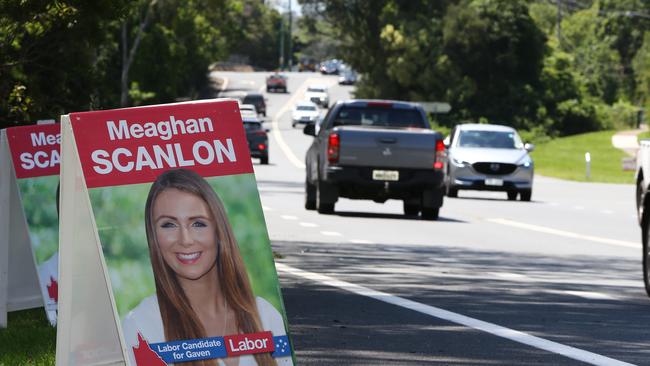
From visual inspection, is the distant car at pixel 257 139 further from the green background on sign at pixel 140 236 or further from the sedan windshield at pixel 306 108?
the green background on sign at pixel 140 236

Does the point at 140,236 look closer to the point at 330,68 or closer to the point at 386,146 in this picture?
the point at 386,146

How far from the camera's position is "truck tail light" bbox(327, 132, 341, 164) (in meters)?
25.1

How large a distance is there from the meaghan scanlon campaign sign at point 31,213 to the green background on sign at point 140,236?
338 centimetres

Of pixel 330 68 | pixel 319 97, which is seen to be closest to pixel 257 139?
pixel 319 97

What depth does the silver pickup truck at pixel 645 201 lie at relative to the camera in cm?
1330

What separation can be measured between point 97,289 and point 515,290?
7290 mm

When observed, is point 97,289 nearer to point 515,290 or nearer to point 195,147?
point 195,147

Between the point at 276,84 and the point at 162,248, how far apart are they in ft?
427

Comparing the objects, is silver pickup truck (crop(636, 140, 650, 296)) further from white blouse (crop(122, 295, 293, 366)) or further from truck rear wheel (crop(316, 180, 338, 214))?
truck rear wheel (crop(316, 180, 338, 214))

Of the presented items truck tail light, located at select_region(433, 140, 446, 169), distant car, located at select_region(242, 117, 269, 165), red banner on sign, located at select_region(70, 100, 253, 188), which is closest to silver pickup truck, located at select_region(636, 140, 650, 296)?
red banner on sign, located at select_region(70, 100, 253, 188)

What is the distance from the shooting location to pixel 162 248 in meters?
7.05

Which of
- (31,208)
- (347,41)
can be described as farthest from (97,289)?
(347,41)

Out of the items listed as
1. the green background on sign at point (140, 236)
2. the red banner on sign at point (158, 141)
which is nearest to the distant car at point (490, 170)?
the red banner on sign at point (158, 141)

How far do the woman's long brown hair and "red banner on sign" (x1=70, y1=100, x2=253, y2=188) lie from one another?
6 cm
